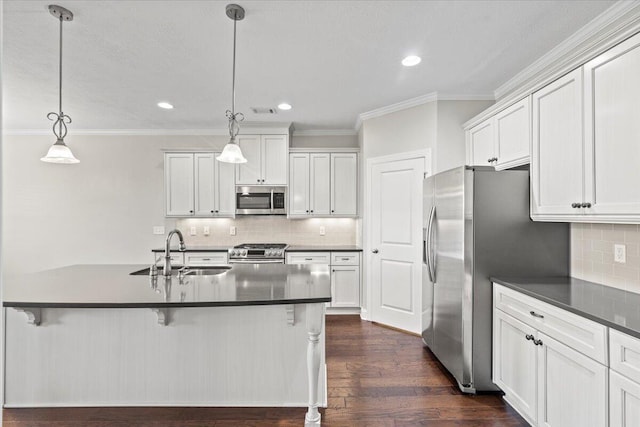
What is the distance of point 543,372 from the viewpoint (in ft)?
6.74

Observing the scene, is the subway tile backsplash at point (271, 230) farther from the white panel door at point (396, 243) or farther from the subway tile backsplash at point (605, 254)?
the subway tile backsplash at point (605, 254)

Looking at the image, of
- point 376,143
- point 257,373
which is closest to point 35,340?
point 257,373

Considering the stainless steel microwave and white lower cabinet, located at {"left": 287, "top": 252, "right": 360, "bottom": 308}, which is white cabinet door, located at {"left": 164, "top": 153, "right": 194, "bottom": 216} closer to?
the stainless steel microwave

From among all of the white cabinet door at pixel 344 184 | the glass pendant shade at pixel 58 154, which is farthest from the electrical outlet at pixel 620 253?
the glass pendant shade at pixel 58 154

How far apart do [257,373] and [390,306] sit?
2.15 metres

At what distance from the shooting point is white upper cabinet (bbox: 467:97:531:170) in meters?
2.68

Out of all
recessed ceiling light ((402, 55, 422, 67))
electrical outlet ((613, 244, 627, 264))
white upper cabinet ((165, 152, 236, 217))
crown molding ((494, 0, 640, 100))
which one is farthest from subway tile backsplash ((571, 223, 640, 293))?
white upper cabinet ((165, 152, 236, 217))

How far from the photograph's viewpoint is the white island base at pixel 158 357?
2.34m

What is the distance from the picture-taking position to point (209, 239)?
5.15 meters

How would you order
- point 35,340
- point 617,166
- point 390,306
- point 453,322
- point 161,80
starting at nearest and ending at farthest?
point 617,166 < point 35,340 < point 453,322 < point 161,80 < point 390,306

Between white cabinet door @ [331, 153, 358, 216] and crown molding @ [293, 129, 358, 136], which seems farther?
crown molding @ [293, 129, 358, 136]

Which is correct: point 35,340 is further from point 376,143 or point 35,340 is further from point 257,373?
point 376,143

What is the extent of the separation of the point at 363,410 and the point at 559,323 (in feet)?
4.45

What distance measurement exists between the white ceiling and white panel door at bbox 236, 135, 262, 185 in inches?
26.6
